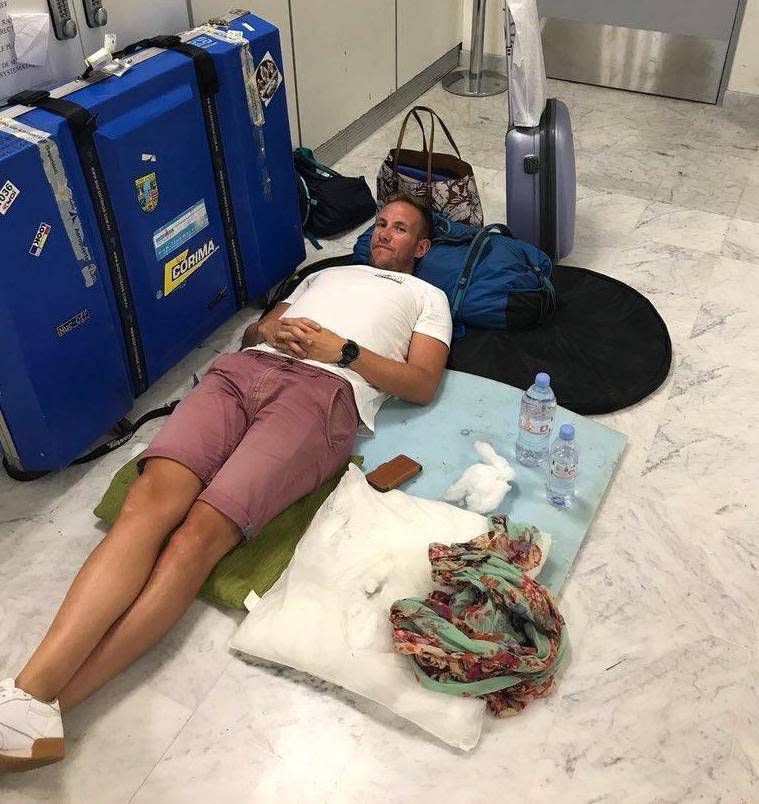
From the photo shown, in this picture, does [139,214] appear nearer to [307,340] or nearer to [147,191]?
[147,191]

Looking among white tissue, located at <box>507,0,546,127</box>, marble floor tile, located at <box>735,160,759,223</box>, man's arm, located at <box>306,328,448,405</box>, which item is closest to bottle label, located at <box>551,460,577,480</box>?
man's arm, located at <box>306,328,448,405</box>

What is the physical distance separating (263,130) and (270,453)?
109 centimetres

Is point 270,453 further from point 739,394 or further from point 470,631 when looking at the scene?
point 739,394

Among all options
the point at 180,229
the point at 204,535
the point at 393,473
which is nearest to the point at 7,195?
the point at 180,229

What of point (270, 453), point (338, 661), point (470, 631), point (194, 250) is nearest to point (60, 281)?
point (194, 250)

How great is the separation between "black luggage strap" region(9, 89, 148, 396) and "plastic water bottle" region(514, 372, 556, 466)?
1018mm

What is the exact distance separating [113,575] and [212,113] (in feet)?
4.21

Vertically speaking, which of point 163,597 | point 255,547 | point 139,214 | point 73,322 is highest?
point 139,214

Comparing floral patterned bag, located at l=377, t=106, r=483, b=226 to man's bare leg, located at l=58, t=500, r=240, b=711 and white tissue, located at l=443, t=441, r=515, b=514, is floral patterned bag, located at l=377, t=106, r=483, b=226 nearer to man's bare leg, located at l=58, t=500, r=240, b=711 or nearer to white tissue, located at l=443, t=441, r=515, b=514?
white tissue, located at l=443, t=441, r=515, b=514

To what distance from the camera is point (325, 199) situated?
2.99 m

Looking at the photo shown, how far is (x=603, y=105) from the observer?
13.3 ft

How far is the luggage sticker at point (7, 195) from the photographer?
1681 mm

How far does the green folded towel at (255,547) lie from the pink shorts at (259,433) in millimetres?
61

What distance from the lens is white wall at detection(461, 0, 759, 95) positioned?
3.74 m
